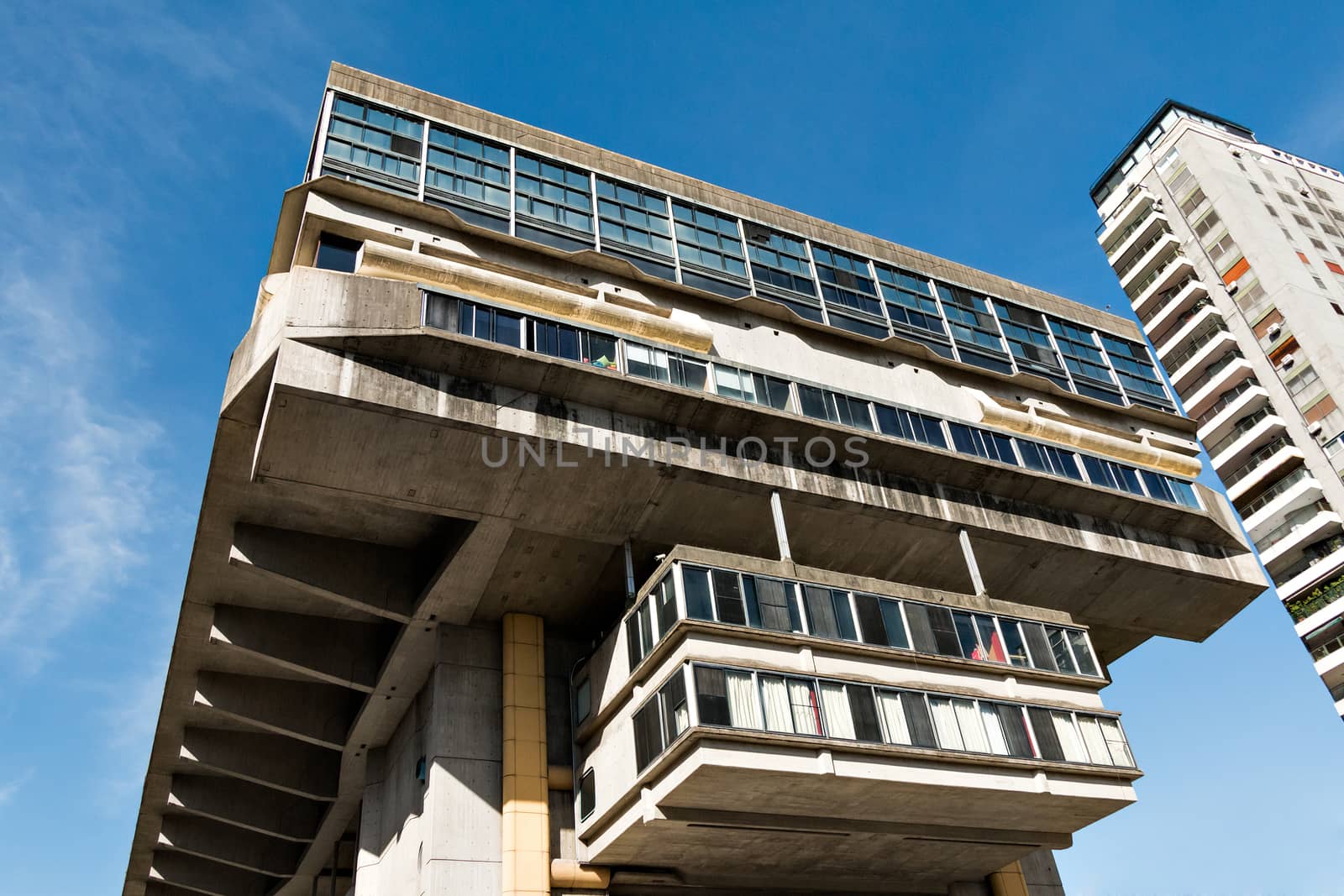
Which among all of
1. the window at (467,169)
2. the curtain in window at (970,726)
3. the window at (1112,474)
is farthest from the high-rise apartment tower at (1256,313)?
the window at (467,169)

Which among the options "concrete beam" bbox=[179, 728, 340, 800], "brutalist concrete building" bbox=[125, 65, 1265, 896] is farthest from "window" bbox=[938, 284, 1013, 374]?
"concrete beam" bbox=[179, 728, 340, 800]

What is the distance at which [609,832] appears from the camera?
26531mm

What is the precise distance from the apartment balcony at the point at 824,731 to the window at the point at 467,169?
13.7m

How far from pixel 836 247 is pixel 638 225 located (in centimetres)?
863

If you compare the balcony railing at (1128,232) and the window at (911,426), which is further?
the balcony railing at (1128,232)

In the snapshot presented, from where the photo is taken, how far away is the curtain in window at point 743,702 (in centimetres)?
2369

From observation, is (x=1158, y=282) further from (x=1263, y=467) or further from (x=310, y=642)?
(x=310, y=642)

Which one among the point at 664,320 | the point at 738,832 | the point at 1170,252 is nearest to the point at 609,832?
the point at 738,832

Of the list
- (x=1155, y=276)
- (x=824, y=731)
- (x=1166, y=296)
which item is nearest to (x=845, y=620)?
(x=824, y=731)

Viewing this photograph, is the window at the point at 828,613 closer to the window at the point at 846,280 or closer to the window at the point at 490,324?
the window at the point at 490,324

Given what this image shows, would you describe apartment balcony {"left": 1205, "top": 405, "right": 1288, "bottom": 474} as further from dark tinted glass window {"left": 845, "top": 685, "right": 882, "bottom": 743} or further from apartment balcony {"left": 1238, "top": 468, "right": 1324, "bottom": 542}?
dark tinted glass window {"left": 845, "top": 685, "right": 882, "bottom": 743}

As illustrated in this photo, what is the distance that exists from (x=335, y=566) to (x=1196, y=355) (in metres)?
62.5

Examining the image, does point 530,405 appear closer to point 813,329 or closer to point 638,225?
point 638,225

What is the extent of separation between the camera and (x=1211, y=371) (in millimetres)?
69188
